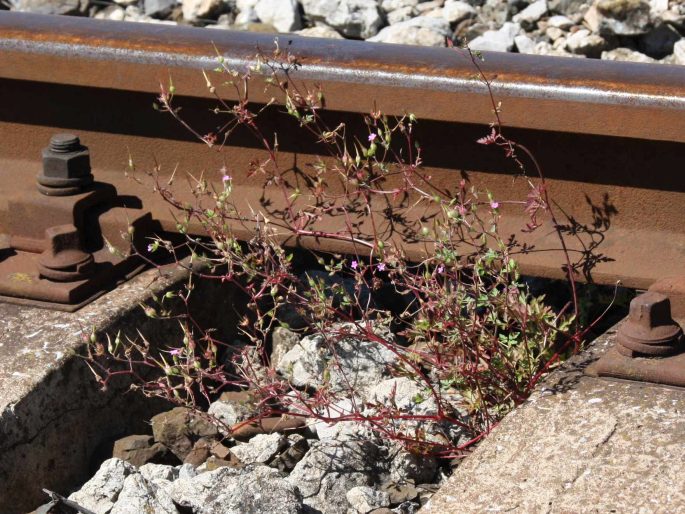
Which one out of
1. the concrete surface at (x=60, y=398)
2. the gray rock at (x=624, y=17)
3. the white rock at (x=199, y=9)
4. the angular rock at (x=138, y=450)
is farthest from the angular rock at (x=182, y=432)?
the white rock at (x=199, y=9)

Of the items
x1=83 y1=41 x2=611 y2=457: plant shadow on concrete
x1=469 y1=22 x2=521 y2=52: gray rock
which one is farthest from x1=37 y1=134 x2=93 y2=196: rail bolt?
x1=469 y1=22 x2=521 y2=52: gray rock

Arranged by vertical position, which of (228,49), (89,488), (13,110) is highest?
(228,49)

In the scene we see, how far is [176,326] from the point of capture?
3.55 meters

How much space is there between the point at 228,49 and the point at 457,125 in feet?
2.53

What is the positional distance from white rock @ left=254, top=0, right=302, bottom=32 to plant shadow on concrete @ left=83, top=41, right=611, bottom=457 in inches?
113

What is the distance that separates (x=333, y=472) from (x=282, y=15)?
4.14 meters

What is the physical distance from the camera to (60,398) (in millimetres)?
3098

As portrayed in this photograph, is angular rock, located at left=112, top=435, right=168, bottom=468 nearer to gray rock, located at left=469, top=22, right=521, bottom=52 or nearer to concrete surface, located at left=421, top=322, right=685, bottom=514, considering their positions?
concrete surface, located at left=421, top=322, right=685, bottom=514

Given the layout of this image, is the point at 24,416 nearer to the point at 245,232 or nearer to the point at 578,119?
the point at 245,232

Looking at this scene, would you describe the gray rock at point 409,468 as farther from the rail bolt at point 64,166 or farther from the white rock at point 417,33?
the white rock at point 417,33

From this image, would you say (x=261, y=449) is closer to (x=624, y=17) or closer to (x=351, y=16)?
(x=624, y=17)

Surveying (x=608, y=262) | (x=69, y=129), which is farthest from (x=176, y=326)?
(x=608, y=262)

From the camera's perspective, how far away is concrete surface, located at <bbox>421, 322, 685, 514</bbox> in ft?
7.64

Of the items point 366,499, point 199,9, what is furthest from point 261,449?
point 199,9
